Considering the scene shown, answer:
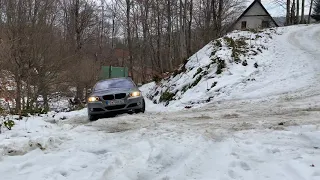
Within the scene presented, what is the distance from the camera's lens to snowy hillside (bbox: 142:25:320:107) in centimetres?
1238

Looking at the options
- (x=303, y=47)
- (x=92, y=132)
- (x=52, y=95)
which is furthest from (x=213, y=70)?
(x=52, y=95)

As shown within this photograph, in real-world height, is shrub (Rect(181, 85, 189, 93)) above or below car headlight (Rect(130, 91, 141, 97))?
below

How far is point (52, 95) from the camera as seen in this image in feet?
77.4

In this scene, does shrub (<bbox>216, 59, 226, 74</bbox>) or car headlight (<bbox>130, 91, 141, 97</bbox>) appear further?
shrub (<bbox>216, 59, 226, 74</bbox>)

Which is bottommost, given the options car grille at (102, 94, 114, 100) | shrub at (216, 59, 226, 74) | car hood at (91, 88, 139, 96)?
car grille at (102, 94, 114, 100)

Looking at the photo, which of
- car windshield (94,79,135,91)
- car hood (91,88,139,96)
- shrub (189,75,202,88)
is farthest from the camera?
shrub (189,75,202,88)

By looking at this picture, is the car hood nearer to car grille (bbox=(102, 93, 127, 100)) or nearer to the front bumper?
car grille (bbox=(102, 93, 127, 100))

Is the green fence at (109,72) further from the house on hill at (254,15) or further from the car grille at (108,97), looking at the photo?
the house on hill at (254,15)

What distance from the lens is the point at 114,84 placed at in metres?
12.2

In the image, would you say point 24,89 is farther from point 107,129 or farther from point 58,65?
point 107,129

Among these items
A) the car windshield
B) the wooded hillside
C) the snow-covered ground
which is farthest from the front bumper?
the wooded hillside

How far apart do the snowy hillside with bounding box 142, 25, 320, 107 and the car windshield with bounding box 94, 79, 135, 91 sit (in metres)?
2.18

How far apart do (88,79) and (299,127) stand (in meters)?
26.1

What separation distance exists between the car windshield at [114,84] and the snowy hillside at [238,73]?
2.18 m
